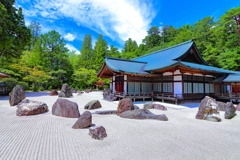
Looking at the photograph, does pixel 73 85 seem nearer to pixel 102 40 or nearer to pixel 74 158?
pixel 102 40

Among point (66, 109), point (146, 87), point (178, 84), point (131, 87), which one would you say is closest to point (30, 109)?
point (66, 109)

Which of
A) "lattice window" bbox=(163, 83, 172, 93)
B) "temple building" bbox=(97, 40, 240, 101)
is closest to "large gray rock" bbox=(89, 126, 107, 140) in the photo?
"temple building" bbox=(97, 40, 240, 101)

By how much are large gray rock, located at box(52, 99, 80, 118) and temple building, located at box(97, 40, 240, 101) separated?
5.65 m

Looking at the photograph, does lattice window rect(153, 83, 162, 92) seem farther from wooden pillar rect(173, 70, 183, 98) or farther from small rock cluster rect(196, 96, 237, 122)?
small rock cluster rect(196, 96, 237, 122)

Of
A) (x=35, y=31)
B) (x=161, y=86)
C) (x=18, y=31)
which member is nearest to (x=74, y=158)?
(x=161, y=86)

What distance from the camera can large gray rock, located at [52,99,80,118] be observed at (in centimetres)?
614

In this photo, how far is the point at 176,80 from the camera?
11.5 m

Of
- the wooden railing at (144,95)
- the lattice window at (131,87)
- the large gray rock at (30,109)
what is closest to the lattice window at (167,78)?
the wooden railing at (144,95)

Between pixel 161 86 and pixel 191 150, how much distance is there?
400 inches

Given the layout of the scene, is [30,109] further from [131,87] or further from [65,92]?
[131,87]

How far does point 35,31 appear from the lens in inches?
1414

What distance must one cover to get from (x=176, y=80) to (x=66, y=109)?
32.2 feet

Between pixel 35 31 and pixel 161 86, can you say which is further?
pixel 35 31

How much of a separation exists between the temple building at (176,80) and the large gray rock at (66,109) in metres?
5.65
